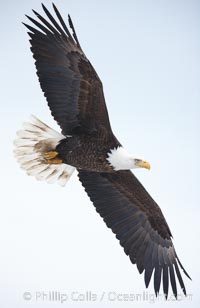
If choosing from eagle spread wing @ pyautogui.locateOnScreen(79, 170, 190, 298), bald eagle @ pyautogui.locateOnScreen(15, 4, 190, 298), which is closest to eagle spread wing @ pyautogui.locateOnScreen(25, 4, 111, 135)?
bald eagle @ pyautogui.locateOnScreen(15, 4, 190, 298)

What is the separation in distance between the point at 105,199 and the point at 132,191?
0.42 m

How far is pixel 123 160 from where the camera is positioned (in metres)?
7.59

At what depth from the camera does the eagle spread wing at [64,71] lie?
738 cm

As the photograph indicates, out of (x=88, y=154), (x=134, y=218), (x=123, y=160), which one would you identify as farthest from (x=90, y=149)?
(x=134, y=218)

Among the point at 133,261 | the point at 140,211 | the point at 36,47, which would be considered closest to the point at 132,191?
the point at 140,211

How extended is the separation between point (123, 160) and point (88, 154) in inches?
18.0

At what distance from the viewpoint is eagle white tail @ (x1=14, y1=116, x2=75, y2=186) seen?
7969 mm

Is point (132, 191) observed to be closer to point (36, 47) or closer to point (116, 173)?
point (116, 173)

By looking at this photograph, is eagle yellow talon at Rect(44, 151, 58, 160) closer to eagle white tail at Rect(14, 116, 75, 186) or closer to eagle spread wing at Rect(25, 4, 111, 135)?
eagle white tail at Rect(14, 116, 75, 186)

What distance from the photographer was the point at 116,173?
8492 millimetres

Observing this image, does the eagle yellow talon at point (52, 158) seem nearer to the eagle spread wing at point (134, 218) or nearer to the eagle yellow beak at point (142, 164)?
the eagle spread wing at point (134, 218)

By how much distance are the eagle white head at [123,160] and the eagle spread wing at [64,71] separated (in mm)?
364

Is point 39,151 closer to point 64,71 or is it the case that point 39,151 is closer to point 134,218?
point 64,71

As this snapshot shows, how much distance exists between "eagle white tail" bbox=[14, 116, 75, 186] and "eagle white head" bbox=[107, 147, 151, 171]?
0.73 metres
